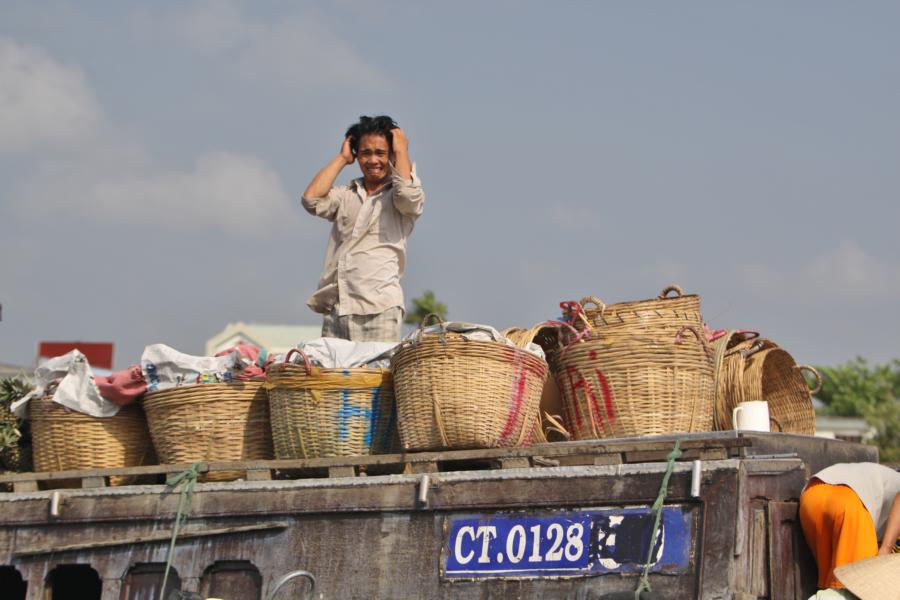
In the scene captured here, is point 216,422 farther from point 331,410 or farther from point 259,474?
point 331,410

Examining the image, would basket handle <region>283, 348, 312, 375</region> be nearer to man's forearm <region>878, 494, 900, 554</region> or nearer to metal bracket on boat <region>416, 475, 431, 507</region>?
metal bracket on boat <region>416, 475, 431, 507</region>

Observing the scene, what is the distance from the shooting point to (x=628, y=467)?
186 inches

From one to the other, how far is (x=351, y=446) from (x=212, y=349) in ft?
112

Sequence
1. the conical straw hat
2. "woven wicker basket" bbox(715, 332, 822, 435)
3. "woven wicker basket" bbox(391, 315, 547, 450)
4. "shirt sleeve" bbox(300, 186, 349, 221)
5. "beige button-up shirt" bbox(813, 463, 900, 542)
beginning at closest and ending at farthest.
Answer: the conical straw hat, "beige button-up shirt" bbox(813, 463, 900, 542), "woven wicker basket" bbox(391, 315, 547, 450), "woven wicker basket" bbox(715, 332, 822, 435), "shirt sleeve" bbox(300, 186, 349, 221)

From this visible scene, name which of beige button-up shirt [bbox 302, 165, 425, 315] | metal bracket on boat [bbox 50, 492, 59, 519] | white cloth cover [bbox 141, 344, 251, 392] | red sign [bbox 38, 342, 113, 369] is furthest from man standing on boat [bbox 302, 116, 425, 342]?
red sign [bbox 38, 342, 113, 369]

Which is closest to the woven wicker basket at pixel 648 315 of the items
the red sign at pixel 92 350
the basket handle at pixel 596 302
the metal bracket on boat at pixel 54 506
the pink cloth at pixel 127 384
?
the basket handle at pixel 596 302

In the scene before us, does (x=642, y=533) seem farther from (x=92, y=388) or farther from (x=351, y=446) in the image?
(x=92, y=388)

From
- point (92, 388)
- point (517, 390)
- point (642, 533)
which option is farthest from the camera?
point (92, 388)

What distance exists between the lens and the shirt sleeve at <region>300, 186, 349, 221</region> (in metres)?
6.81

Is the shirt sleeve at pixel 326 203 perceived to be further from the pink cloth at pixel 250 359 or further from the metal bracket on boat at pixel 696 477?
the metal bracket on boat at pixel 696 477

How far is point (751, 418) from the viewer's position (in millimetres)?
5625

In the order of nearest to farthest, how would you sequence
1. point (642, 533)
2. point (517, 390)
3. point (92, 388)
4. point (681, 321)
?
point (642, 533)
point (517, 390)
point (681, 321)
point (92, 388)

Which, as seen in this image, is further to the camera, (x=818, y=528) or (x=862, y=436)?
(x=862, y=436)

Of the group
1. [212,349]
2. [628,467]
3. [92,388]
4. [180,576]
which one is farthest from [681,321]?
[212,349]
